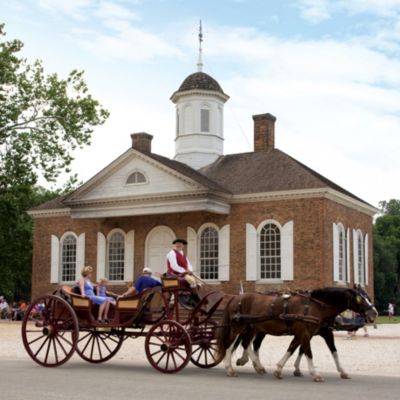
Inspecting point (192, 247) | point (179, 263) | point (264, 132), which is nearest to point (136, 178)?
point (192, 247)

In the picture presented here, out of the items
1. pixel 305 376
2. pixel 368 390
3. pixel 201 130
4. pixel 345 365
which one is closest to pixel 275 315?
pixel 305 376

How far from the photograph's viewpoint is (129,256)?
31703 mm

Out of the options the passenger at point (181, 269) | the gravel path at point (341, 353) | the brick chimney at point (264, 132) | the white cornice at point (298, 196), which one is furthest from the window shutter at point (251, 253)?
the passenger at point (181, 269)

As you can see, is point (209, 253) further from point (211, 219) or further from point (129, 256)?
point (129, 256)

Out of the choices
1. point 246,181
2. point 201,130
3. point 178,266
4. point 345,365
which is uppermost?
point 201,130

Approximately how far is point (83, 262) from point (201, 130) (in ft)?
28.6

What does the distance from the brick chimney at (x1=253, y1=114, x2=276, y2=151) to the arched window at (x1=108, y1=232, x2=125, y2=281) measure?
24.9 ft

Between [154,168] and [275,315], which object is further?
[154,168]

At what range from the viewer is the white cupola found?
34.9 meters

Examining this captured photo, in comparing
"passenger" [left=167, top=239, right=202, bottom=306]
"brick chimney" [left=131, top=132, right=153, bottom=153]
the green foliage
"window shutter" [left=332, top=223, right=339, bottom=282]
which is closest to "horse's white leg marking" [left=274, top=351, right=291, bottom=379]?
"passenger" [left=167, top=239, right=202, bottom=306]

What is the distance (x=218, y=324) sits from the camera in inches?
483

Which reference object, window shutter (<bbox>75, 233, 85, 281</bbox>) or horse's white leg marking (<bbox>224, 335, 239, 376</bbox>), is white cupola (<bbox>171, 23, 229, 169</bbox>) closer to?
window shutter (<bbox>75, 233, 85, 281</bbox>)

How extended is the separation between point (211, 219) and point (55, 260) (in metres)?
8.49

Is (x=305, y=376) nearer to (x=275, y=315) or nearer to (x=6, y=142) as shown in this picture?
(x=275, y=315)
